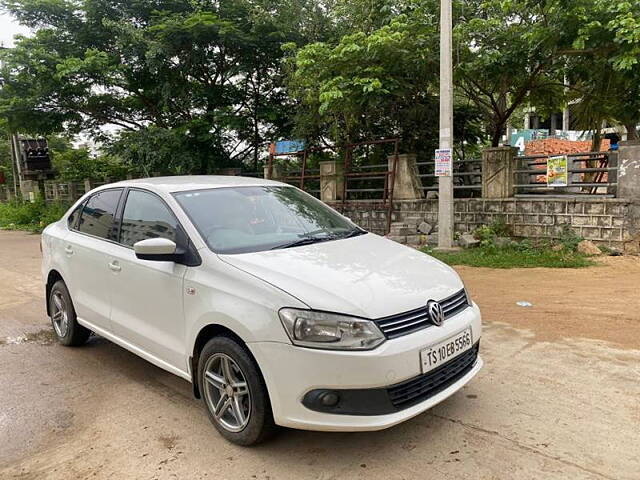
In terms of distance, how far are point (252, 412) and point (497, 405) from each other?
167cm

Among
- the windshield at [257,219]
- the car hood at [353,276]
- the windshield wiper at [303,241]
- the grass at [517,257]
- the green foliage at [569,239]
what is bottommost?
the grass at [517,257]

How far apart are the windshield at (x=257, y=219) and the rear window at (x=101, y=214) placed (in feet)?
2.80

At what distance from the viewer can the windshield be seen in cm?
345

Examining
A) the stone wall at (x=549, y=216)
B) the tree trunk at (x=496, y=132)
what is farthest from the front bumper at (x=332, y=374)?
the tree trunk at (x=496, y=132)

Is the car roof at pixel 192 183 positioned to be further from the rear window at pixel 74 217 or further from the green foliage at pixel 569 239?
the green foliage at pixel 569 239

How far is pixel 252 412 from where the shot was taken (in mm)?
2852

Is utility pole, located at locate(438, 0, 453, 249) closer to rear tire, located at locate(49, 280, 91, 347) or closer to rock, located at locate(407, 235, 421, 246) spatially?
rock, located at locate(407, 235, 421, 246)

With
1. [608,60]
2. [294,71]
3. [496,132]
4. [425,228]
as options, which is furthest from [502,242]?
[294,71]

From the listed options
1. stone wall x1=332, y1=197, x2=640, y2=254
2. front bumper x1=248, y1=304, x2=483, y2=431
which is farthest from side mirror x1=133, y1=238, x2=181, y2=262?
stone wall x1=332, y1=197, x2=640, y2=254

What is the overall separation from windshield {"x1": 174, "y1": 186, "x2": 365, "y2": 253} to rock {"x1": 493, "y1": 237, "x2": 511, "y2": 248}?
5.98m

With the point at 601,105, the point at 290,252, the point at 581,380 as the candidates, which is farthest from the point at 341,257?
the point at 601,105

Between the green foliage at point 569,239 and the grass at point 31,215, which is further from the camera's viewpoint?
the grass at point 31,215

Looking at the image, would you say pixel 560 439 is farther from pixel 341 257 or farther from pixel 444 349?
Result: pixel 341 257

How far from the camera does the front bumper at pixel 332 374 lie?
2590 mm
